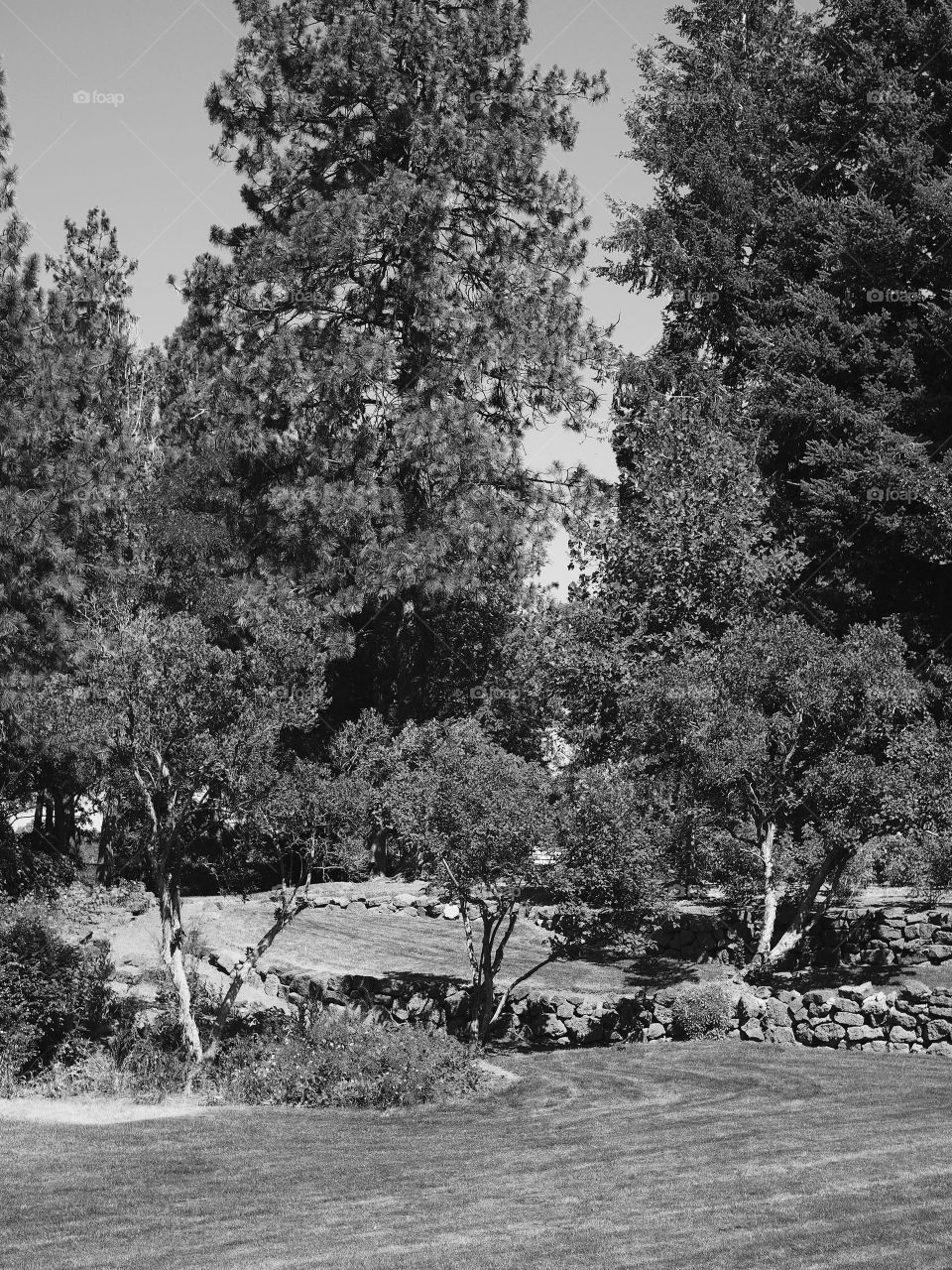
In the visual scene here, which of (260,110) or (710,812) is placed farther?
(260,110)

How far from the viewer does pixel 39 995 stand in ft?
54.4

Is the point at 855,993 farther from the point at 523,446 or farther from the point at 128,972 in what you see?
the point at 523,446

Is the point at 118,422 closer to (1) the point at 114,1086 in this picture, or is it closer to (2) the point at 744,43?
(1) the point at 114,1086

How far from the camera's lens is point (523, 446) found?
33969 millimetres

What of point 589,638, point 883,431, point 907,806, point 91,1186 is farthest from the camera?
point 883,431

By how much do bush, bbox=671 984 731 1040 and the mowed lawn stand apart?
384 cm

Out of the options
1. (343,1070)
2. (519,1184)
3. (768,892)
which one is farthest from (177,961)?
(768,892)

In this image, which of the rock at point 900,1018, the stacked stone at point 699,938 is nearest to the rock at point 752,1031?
the rock at point 900,1018

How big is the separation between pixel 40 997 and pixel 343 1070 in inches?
167

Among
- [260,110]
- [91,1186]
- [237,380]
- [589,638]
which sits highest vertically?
[260,110]

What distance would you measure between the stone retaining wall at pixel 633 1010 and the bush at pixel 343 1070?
2.42 metres

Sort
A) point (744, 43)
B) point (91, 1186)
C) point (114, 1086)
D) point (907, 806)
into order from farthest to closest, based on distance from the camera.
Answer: point (744, 43) < point (907, 806) < point (114, 1086) < point (91, 1186)

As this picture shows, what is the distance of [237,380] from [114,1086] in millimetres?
21368

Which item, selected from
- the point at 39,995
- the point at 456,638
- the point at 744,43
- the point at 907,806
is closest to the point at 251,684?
the point at 39,995
